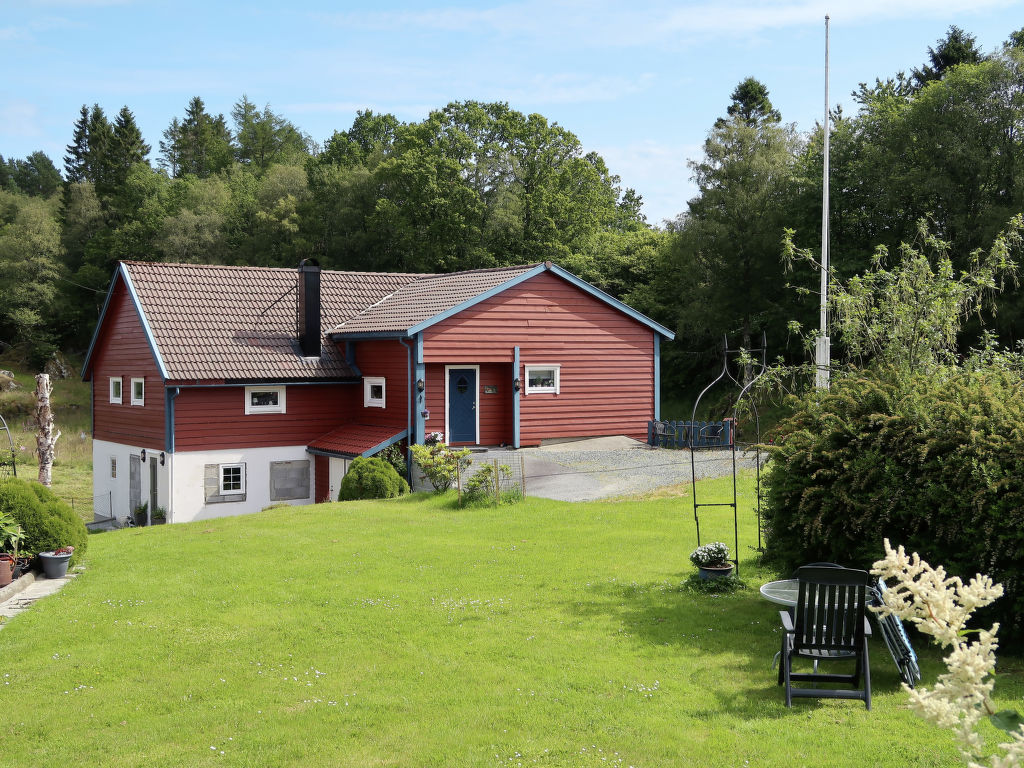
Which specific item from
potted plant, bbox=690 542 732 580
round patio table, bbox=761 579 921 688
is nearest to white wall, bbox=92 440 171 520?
potted plant, bbox=690 542 732 580

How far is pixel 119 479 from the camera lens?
26.0 m

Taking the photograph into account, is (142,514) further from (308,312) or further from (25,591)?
(25,591)

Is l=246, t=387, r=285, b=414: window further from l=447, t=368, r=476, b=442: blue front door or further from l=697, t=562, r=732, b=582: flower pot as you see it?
l=697, t=562, r=732, b=582: flower pot

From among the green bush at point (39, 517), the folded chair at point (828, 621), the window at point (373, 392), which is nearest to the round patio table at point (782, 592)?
the folded chair at point (828, 621)

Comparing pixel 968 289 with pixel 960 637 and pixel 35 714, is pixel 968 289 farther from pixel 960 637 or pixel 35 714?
pixel 35 714

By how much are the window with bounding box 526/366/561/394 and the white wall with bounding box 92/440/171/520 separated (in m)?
9.76

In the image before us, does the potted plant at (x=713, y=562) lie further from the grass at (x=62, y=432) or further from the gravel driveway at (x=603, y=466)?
the grass at (x=62, y=432)

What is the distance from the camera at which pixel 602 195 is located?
50.9 m

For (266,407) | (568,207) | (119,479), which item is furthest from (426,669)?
(568,207)

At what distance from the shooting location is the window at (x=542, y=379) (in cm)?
2545

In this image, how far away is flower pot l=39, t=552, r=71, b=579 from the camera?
42.1 ft

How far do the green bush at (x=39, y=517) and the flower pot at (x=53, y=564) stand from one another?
0.67ft

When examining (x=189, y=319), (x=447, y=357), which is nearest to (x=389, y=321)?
(x=447, y=357)

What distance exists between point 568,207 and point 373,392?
85.4 feet
